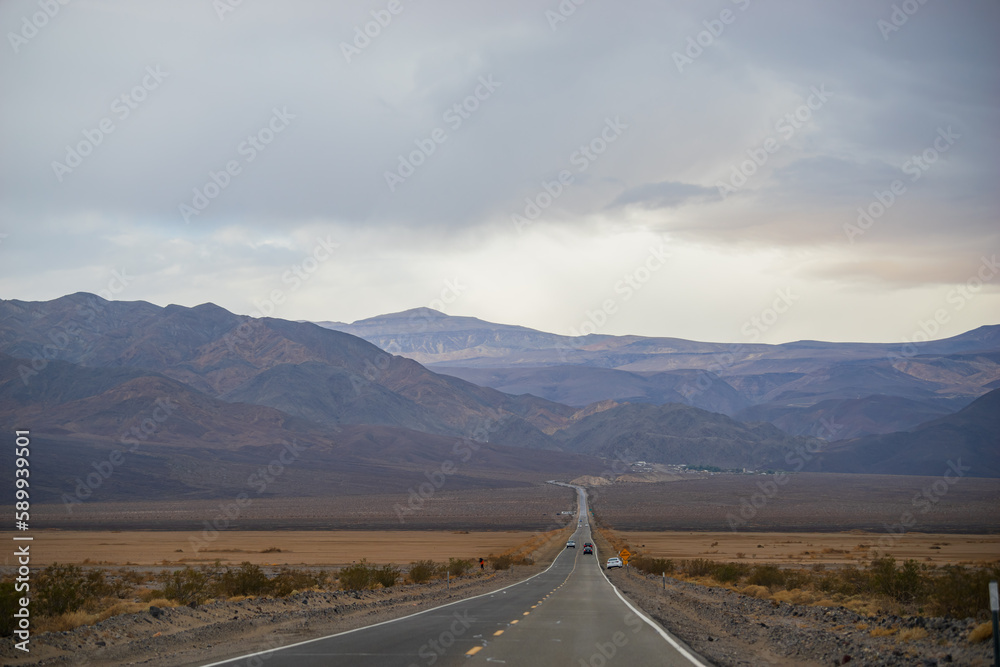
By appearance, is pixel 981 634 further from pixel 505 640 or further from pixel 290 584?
pixel 290 584

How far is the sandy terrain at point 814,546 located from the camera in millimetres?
59344

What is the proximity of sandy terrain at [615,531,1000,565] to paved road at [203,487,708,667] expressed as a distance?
3790 centimetres

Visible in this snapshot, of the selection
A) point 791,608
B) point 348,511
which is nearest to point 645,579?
point 791,608

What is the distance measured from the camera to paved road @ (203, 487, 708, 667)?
45.3ft

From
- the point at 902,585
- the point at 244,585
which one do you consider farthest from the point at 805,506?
the point at 244,585

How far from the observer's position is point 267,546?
76438mm

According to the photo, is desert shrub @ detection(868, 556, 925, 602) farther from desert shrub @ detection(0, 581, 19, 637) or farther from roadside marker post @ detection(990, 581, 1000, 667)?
desert shrub @ detection(0, 581, 19, 637)

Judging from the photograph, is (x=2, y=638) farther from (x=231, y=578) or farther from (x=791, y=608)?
(x=791, y=608)

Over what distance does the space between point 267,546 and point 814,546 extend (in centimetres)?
5027

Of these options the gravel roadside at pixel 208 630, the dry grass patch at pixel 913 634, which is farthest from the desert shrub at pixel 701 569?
the dry grass patch at pixel 913 634

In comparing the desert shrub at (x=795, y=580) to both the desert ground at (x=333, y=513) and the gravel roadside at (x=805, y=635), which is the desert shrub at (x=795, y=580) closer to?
the gravel roadside at (x=805, y=635)

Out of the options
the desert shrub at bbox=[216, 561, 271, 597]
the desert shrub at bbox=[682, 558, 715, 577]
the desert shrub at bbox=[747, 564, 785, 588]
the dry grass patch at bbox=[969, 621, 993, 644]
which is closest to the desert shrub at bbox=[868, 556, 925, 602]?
the desert shrub at bbox=[747, 564, 785, 588]

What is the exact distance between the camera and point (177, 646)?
16.9m

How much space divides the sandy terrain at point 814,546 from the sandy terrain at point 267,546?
15652 millimetres
